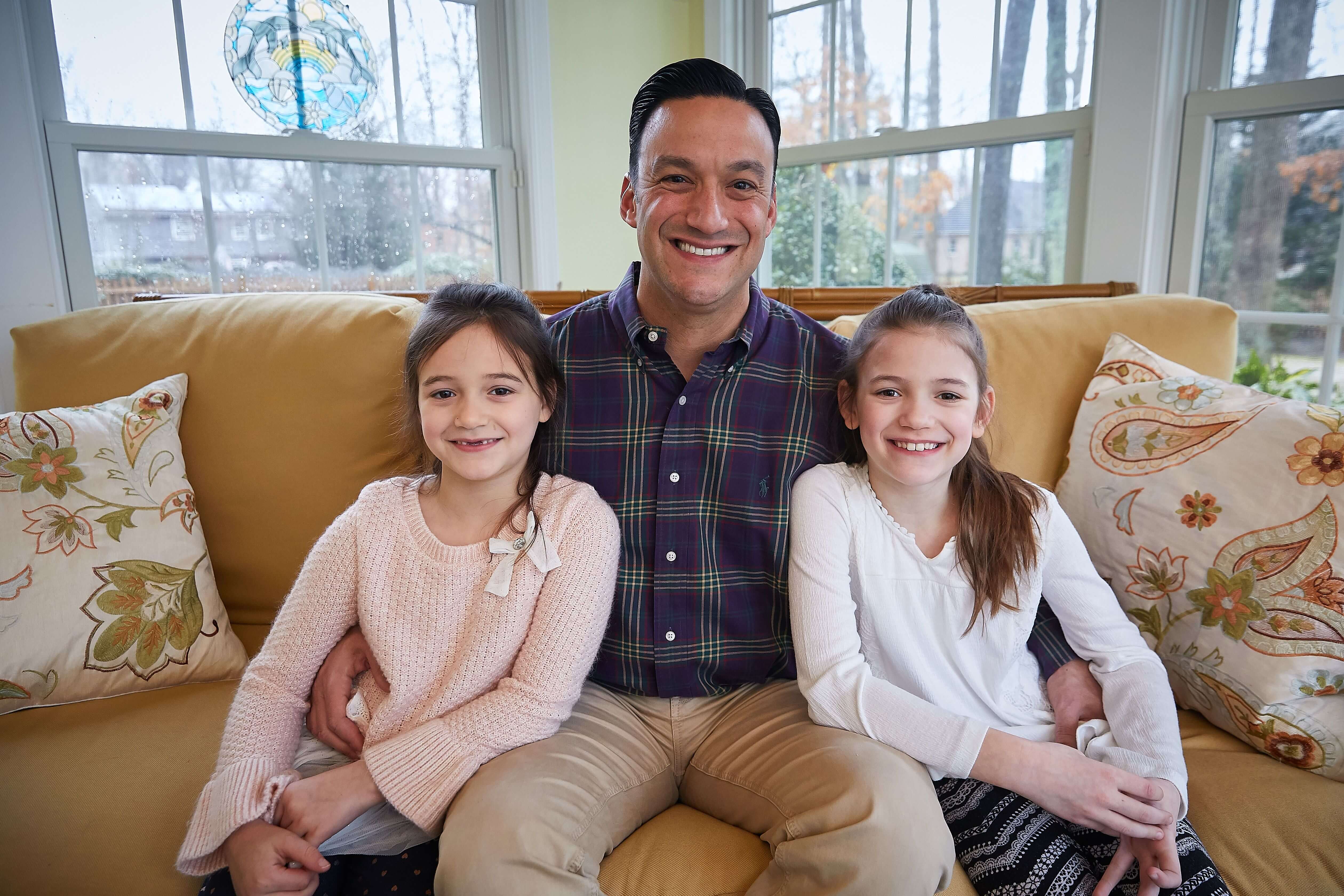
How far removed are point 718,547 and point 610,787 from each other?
15.1 inches

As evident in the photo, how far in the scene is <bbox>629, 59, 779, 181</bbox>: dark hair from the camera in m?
1.30

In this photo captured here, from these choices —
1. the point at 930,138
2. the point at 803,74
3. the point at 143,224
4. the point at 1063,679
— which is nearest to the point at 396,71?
the point at 143,224

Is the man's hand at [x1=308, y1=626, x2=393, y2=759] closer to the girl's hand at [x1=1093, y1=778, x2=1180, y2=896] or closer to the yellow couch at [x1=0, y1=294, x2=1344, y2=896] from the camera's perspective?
the yellow couch at [x1=0, y1=294, x2=1344, y2=896]

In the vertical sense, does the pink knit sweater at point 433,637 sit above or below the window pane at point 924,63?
below

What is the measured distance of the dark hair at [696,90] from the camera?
1302mm

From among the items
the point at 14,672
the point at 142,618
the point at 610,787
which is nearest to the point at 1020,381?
the point at 610,787

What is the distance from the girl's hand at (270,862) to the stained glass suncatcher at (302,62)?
2.16 metres

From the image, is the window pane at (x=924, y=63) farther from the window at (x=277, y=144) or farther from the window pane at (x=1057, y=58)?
the window at (x=277, y=144)

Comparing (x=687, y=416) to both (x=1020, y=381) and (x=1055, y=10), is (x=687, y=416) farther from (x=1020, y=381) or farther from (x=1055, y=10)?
(x=1055, y=10)

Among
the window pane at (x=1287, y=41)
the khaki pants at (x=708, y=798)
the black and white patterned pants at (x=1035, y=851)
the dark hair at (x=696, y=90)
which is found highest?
the window pane at (x=1287, y=41)

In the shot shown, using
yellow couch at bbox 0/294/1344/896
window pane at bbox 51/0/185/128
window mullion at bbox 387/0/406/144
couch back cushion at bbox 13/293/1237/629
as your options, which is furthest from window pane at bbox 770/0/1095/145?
window pane at bbox 51/0/185/128

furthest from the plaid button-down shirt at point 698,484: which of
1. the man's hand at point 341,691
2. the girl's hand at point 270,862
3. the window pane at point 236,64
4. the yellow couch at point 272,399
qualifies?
the window pane at point 236,64

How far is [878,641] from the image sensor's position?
1.19 metres

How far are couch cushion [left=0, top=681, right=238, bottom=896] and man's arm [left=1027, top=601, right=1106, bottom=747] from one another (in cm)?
23
